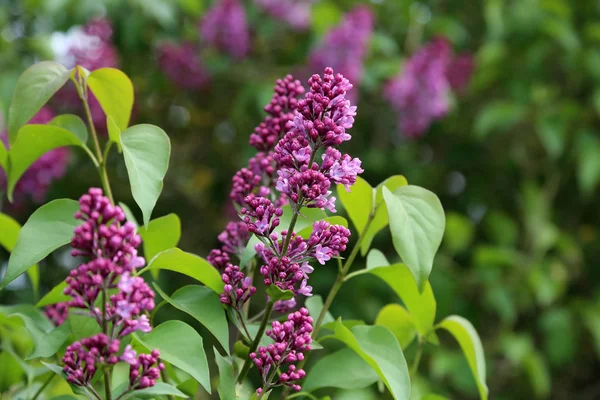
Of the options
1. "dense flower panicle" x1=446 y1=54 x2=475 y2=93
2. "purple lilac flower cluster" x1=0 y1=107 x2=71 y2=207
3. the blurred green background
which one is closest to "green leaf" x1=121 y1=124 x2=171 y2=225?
"purple lilac flower cluster" x1=0 y1=107 x2=71 y2=207

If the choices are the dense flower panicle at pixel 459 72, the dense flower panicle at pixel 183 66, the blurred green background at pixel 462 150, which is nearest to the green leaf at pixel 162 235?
the blurred green background at pixel 462 150

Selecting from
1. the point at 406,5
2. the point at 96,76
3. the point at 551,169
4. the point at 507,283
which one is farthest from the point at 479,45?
the point at 96,76

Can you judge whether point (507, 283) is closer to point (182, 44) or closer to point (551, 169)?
point (551, 169)

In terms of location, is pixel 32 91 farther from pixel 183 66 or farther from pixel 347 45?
pixel 183 66

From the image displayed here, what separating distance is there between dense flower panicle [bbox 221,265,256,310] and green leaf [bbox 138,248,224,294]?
0.03 feet

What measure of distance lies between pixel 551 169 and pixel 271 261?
196 cm

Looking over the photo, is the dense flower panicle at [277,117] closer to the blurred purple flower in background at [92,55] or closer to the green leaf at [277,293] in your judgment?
the green leaf at [277,293]

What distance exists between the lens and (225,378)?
19.1 inches

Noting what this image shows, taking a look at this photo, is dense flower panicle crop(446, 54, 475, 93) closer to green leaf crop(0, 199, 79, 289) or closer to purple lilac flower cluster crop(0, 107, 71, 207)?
purple lilac flower cluster crop(0, 107, 71, 207)

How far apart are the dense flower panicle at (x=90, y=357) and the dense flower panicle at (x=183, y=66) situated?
1.73 metres

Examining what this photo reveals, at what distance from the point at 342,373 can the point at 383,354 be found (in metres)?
0.09

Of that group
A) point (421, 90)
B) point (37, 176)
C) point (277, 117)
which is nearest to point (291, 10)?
point (421, 90)

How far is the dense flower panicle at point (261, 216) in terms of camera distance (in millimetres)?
472

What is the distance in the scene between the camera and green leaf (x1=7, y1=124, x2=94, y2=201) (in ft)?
1.74
